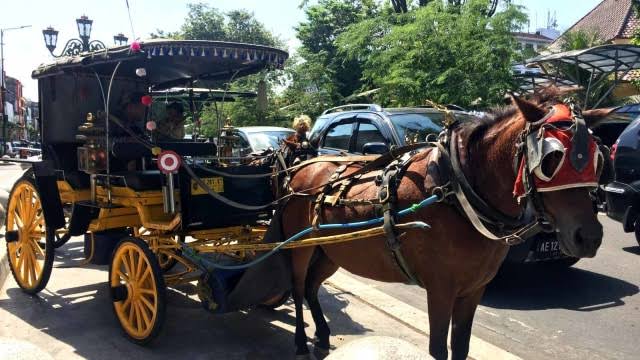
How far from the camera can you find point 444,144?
3.33 m

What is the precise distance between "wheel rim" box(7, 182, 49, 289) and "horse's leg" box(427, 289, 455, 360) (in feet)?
14.2

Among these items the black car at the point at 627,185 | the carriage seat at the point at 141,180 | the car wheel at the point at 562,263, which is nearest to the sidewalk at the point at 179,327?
the carriage seat at the point at 141,180

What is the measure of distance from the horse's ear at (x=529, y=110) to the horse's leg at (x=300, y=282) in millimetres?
2211

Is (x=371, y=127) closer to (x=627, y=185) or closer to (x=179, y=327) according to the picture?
(x=179, y=327)

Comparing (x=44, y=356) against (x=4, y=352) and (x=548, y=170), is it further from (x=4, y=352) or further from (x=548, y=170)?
(x=548, y=170)

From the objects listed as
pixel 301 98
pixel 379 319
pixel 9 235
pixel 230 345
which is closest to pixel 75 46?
pixel 9 235

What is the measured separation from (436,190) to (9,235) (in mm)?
5266

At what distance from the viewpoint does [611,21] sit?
32938 millimetres

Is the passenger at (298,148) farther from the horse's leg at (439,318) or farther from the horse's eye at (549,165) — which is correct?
the horse's eye at (549,165)

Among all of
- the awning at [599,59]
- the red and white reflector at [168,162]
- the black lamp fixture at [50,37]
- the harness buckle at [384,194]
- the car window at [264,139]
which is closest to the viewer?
the harness buckle at [384,194]

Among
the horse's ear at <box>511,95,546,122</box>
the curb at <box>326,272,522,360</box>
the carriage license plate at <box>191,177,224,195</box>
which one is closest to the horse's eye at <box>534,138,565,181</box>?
the horse's ear at <box>511,95,546,122</box>

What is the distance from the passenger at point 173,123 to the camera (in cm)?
634

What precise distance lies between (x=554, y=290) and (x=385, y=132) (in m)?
2.70

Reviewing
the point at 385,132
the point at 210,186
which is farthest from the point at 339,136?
the point at 210,186
